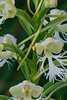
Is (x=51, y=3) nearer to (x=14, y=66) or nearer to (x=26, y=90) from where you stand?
(x=26, y=90)

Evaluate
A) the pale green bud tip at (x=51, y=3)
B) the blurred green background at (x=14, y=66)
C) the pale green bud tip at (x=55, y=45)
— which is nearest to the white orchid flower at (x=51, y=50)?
the pale green bud tip at (x=55, y=45)

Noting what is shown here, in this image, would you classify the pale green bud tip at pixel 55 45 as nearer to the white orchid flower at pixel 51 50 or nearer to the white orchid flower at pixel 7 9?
the white orchid flower at pixel 51 50

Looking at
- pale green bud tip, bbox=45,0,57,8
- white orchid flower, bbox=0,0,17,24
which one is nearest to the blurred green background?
white orchid flower, bbox=0,0,17,24

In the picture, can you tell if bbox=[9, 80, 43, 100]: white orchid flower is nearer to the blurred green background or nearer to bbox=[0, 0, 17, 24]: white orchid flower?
bbox=[0, 0, 17, 24]: white orchid flower

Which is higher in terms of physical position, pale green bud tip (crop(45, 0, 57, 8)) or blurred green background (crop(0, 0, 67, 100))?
pale green bud tip (crop(45, 0, 57, 8))

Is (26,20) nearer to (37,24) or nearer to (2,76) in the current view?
(37,24)

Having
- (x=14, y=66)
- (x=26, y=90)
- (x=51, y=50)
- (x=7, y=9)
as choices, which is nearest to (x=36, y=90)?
(x=26, y=90)

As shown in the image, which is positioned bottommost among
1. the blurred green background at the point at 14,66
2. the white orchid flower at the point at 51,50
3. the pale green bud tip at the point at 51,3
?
the blurred green background at the point at 14,66

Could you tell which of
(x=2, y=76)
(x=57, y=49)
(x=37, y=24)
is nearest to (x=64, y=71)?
(x=57, y=49)
